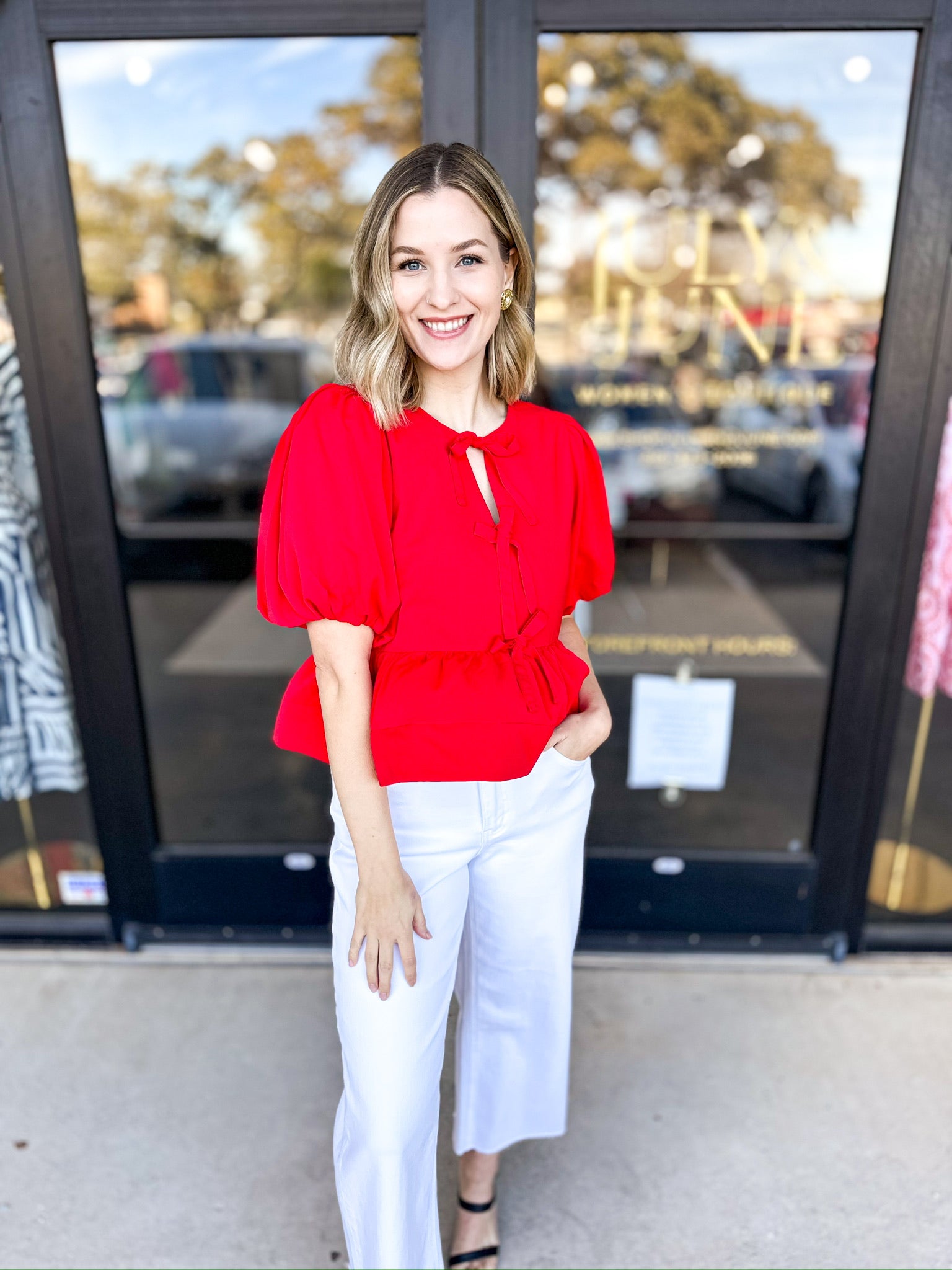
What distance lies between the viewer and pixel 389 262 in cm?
118

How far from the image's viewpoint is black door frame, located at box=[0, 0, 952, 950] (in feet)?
5.81

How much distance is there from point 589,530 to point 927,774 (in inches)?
80.0

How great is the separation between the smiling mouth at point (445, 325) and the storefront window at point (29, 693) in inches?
48.4

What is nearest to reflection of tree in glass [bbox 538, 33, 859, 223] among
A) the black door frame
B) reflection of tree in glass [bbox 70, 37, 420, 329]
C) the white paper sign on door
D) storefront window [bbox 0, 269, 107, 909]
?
reflection of tree in glass [bbox 70, 37, 420, 329]

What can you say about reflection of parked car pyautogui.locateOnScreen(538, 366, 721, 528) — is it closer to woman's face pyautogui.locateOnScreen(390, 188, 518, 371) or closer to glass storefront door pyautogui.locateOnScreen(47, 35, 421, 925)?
woman's face pyautogui.locateOnScreen(390, 188, 518, 371)

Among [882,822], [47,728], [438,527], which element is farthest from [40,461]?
[882,822]

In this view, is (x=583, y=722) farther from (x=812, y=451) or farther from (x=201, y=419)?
(x=201, y=419)

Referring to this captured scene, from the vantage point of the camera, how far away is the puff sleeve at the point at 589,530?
138 centimetres

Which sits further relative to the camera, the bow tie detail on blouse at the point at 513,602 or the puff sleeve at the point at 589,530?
the puff sleeve at the point at 589,530

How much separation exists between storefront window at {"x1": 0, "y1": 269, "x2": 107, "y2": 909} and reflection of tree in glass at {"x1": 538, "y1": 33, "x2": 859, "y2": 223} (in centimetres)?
306

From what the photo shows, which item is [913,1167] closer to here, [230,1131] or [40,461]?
[230,1131]

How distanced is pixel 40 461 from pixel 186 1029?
1349 millimetres

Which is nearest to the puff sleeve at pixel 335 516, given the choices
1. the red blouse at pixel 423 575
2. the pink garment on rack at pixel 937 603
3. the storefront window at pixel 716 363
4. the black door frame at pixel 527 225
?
the red blouse at pixel 423 575

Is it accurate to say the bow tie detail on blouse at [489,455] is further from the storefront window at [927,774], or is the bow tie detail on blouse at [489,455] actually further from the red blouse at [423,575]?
the storefront window at [927,774]
